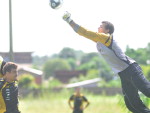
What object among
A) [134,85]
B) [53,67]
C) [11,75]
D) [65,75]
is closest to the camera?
[11,75]

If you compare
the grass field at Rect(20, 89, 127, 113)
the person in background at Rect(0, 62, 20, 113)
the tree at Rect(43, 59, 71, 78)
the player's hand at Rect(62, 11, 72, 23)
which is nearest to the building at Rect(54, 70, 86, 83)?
the tree at Rect(43, 59, 71, 78)

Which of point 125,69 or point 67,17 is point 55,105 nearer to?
point 125,69

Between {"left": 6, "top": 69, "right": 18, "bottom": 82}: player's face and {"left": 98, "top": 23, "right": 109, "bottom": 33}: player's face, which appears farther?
{"left": 98, "top": 23, "right": 109, "bottom": 33}: player's face

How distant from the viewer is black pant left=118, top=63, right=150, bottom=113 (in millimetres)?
10059

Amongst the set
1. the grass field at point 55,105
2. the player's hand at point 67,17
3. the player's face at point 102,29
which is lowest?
the grass field at point 55,105

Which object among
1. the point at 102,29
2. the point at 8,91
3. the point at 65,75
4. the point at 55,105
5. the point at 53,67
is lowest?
the point at 65,75

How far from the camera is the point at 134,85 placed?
1019 centimetres

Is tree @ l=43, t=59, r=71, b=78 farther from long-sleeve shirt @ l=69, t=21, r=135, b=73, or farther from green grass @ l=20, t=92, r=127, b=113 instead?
long-sleeve shirt @ l=69, t=21, r=135, b=73

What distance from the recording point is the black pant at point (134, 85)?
10059 mm

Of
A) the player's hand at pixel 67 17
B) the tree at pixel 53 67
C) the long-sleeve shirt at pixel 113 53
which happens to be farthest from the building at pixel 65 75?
the player's hand at pixel 67 17

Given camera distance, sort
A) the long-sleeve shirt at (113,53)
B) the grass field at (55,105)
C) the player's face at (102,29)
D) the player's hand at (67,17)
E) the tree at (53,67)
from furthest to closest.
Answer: the tree at (53,67), the grass field at (55,105), the player's face at (102,29), the long-sleeve shirt at (113,53), the player's hand at (67,17)

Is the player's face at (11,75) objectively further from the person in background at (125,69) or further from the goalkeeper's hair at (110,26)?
the goalkeeper's hair at (110,26)

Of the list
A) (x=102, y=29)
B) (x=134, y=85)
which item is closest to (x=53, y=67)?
(x=102, y=29)

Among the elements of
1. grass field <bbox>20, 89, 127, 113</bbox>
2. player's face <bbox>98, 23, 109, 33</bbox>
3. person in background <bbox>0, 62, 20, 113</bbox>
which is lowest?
grass field <bbox>20, 89, 127, 113</bbox>
